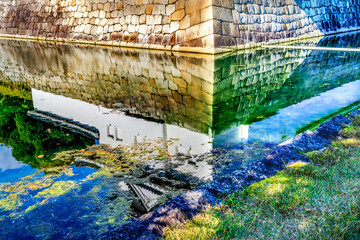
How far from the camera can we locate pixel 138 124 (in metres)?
3.87

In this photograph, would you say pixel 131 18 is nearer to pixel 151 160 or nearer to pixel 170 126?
pixel 170 126

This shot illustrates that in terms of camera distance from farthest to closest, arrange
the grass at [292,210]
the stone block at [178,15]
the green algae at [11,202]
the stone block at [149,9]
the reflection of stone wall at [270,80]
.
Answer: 1. the stone block at [149,9]
2. the stone block at [178,15]
3. the reflection of stone wall at [270,80]
4. the green algae at [11,202]
5. the grass at [292,210]

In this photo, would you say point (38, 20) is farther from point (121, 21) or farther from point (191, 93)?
point (191, 93)

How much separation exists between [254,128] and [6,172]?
2.49 meters

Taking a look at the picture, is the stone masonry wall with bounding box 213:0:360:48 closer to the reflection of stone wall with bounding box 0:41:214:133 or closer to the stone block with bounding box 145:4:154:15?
the reflection of stone wall with bounding box 0:41:214:133

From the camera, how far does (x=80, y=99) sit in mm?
5070

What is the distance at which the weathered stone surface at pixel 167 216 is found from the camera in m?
1.62

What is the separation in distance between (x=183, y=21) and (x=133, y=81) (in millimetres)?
5072

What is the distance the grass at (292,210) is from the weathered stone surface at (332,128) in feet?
1.96

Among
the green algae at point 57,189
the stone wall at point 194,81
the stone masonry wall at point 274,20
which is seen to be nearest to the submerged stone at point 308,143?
the stone wall at point 194,81

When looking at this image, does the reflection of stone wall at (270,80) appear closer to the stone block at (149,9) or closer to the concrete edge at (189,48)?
the concrete edge at (189,48)

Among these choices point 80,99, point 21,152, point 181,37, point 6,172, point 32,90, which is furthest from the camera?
point 181,37

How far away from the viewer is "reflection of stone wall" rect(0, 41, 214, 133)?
4.34 meters

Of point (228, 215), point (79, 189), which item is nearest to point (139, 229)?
point (228, 215)
